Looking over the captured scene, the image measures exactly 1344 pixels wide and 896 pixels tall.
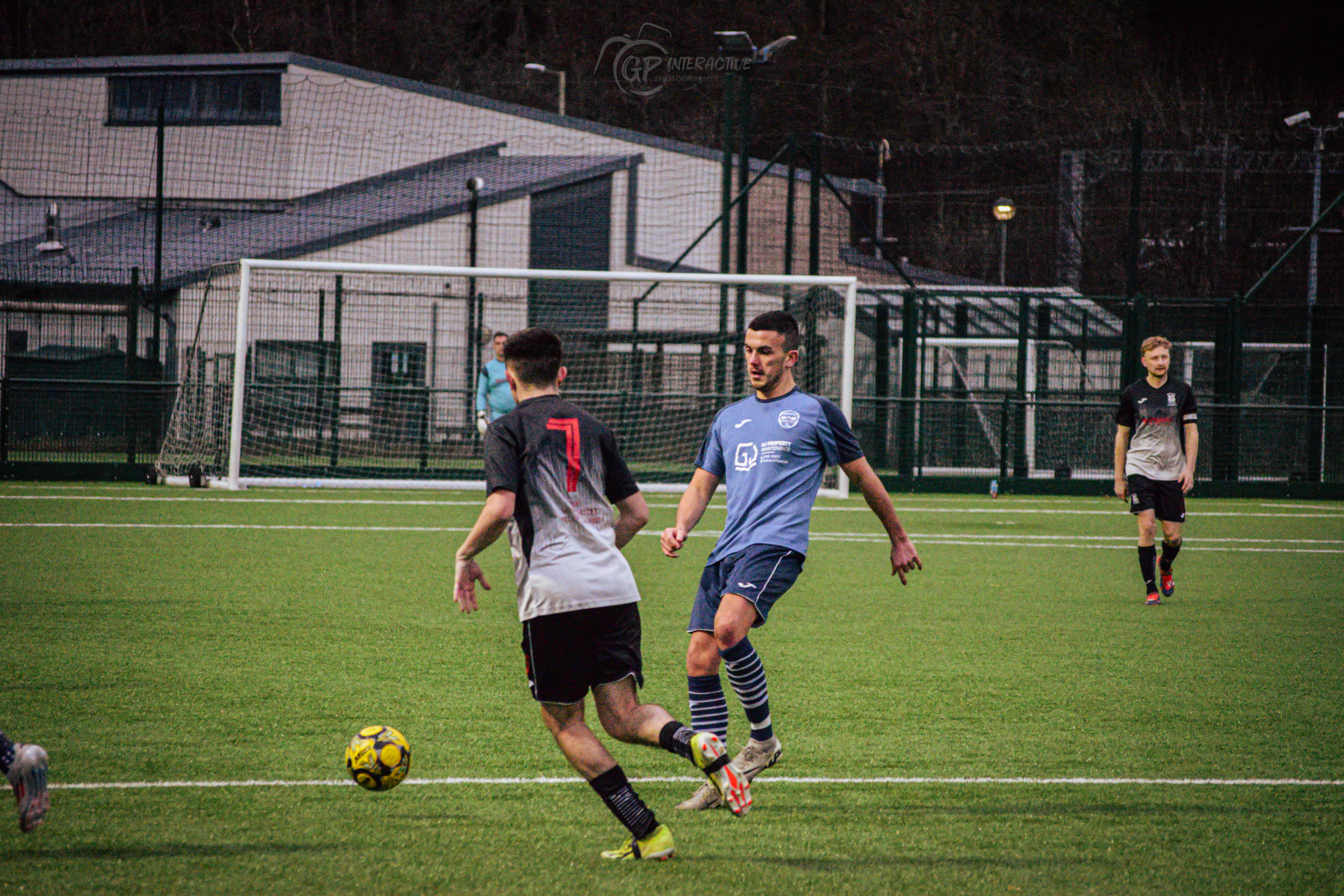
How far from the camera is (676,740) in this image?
4348 mm

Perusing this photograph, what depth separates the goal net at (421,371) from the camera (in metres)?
18.1

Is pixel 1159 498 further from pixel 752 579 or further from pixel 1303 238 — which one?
pixel 1303 238

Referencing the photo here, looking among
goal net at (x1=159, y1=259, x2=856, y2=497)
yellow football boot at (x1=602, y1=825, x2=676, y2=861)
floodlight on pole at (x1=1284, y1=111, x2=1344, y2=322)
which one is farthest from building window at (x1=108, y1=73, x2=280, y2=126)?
yellow football boot at (x1=602, y1=825, x2=676, y2=861)

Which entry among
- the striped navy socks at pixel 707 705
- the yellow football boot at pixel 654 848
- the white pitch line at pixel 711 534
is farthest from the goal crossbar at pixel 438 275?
the yellow football boot at pixel 654 848

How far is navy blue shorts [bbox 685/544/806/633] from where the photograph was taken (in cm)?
520

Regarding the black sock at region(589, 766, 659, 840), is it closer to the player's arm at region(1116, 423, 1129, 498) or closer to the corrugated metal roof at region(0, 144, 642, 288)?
the player's arm at region(1116, 423, 1129, 498)

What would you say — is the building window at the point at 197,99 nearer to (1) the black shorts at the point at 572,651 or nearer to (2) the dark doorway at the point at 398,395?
(2) the dark doorway at the point at 398,395

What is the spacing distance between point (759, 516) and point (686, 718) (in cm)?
129

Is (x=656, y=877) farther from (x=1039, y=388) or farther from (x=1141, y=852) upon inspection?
(x=1039, y=388)

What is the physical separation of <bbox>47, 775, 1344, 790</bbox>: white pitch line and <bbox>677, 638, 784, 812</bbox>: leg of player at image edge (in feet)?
0.39

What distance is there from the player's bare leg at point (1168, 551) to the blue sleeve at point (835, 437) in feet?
19.2

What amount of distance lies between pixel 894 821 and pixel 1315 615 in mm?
6205

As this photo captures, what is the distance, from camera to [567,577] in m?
4.21

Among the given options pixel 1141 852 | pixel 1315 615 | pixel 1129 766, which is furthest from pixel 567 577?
pixel 1315 615
